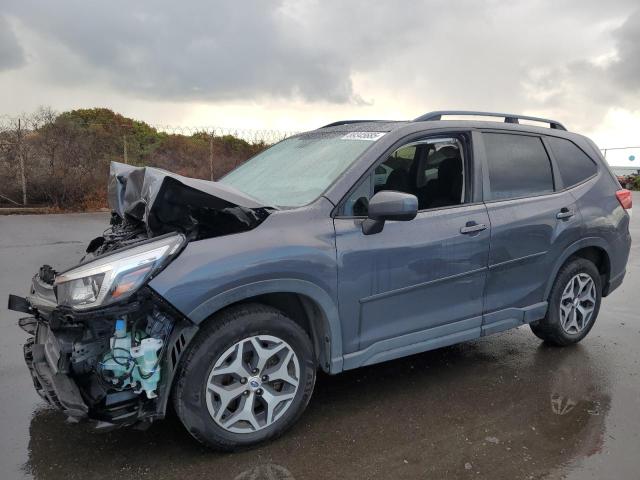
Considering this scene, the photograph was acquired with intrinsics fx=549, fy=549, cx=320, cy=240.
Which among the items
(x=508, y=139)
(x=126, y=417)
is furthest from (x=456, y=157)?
(x=126, y=417)

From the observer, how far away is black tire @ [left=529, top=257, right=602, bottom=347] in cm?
441

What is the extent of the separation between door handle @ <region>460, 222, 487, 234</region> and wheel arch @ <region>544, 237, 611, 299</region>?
0.95 meters

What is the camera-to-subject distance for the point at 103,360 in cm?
274

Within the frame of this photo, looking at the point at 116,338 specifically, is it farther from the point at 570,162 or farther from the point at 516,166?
the point at 570,162

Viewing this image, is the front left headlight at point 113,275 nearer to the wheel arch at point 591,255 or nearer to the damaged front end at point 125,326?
the damaged front end at point 125,326

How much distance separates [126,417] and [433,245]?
6.71 ft

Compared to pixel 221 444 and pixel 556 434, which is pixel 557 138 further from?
pixel 221 444

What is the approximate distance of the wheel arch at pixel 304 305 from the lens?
2861 millimetres

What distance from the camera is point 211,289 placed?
2781 millimetres

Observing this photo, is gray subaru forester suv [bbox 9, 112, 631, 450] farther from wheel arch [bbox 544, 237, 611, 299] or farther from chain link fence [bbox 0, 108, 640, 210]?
chain link fence [bbox 0, 108, 640, 210]

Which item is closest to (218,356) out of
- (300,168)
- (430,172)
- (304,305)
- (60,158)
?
(304,305)

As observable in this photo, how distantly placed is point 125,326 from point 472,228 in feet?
7.50

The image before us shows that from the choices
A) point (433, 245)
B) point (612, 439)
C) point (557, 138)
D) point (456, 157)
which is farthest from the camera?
point (557, 138)

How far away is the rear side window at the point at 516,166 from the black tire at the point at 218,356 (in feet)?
6.10
